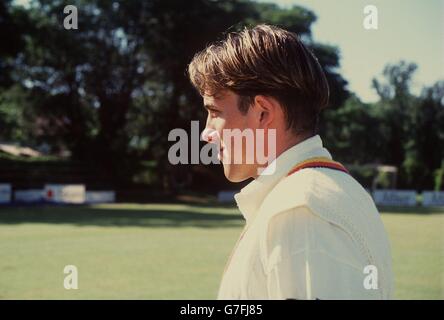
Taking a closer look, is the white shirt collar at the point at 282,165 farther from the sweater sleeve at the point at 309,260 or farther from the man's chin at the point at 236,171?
the sweater sleeve at the point at 309,260

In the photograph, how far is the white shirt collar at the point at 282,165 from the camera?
1504 mm

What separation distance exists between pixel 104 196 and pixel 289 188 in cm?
3020

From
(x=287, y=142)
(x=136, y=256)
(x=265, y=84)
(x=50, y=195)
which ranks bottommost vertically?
(x=136, y=256)

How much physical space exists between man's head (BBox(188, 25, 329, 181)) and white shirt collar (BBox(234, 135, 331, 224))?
0.04 metres

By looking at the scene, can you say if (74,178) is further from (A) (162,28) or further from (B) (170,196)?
(A) (162,28)

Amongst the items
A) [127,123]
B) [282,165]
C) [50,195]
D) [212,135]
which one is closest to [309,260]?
[282,165]

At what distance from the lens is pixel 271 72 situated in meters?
1.48

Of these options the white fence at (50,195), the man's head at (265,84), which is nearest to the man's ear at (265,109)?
the man's head at (265,84)

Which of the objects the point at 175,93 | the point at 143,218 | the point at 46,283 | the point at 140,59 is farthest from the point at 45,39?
the point at 46,283

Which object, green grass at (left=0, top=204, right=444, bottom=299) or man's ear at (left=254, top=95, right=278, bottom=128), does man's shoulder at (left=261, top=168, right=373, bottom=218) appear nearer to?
man's ear at (left=254, top=95, right=278, bottom=128)

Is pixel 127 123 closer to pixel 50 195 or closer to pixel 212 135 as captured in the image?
pixel 50 195

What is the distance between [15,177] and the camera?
34.3 meters

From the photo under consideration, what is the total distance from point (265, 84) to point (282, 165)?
0.20 metres

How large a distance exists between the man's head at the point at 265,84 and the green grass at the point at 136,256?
6.39m
